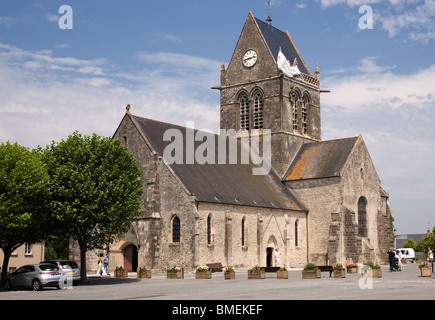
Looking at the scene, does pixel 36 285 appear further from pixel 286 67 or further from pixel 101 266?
pixel 286 67

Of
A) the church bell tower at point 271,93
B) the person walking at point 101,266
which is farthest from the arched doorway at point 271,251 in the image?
the person walking at point 101,266

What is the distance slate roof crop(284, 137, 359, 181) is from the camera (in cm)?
5153

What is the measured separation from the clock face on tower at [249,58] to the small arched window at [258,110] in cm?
306

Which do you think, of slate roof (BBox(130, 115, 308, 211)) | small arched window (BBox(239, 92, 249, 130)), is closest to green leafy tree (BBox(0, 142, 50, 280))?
slate roof (BBox(130, 115, 308, 211))

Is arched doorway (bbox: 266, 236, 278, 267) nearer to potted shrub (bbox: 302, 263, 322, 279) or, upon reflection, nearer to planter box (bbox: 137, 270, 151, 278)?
planter box (bbox: 137, 270, 151, 278)

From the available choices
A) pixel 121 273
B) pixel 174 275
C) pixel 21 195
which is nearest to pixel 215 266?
pixel 174 275

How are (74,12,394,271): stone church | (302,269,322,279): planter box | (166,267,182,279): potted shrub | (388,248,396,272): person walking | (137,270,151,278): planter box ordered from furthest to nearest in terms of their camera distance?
(74,12,394,271): stone church → (388,248,396,272): person walking → (137,270,151,278): planter box → (166,267,182,279): potted shrub → (302,269,322,279): planter box

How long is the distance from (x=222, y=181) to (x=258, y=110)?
47.0 ft

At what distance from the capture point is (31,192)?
98.8ft

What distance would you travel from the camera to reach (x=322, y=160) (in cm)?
5334

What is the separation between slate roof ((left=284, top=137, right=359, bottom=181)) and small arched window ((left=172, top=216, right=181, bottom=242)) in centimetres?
1625

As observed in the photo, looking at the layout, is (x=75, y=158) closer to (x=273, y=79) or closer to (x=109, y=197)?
(x=109, y=197)

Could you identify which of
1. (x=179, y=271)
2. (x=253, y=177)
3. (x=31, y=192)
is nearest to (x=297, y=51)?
(x=253, y=177)

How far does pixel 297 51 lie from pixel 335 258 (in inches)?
987
